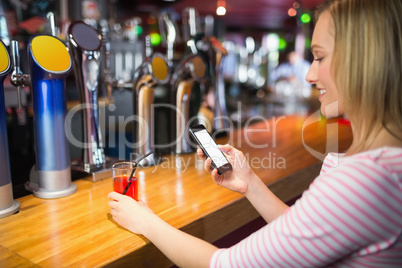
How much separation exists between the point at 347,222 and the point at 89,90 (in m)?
0.98

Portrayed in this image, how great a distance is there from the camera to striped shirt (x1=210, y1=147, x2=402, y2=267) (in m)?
0.62

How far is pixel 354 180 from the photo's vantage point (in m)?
0.63

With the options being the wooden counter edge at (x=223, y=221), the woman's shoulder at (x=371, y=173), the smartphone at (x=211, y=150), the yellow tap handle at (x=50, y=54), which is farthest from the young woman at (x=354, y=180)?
the yellow tap handle at (x=50, y=54)

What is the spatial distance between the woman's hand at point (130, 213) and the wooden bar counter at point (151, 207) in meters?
0.02

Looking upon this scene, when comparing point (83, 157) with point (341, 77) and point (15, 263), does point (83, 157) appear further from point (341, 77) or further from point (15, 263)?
point (341, 77)

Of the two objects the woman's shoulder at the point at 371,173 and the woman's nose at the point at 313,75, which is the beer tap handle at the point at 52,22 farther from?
the woman's shoulder at the point at 371,173

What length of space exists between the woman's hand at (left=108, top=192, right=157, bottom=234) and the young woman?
0.13 meters

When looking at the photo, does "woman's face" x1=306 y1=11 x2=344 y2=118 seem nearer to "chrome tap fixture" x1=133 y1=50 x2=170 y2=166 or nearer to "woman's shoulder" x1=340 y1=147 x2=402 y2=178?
"woman's shoulder" x1=340 y1=147 x2=402 y2=178

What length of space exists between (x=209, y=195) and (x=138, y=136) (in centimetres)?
46

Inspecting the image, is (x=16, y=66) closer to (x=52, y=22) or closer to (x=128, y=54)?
(x=52, y=22)

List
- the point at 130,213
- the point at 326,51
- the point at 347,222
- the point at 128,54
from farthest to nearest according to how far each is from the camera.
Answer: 1. the point at 128,54
2. the point at 130,213
3. the point at 326,51
4. the point at 347,222

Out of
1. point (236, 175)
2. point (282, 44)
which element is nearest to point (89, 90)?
point (236, 175)

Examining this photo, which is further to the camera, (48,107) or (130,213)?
(48,107)

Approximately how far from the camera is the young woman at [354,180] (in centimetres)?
62
